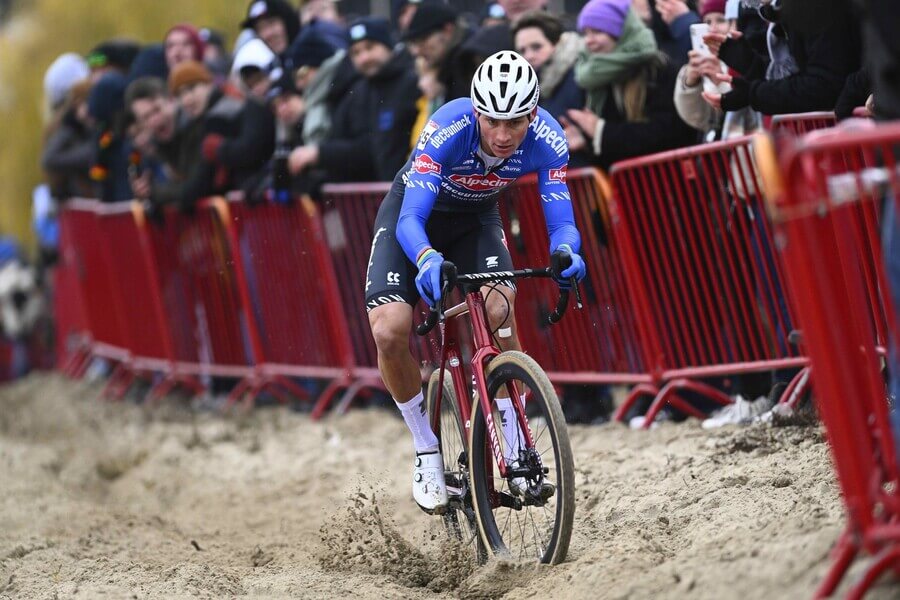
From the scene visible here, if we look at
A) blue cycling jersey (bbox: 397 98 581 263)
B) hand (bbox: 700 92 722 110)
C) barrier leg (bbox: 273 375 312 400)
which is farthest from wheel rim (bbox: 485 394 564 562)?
barrier leg (bbox: 273 375 312 400)

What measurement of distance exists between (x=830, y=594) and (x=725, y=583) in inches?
20.8

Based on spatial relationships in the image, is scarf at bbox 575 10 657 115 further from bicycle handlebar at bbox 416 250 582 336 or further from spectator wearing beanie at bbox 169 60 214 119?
spectator wearing beanie at bbox 169 60 214 119

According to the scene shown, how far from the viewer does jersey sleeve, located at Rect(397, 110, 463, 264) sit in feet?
21.0

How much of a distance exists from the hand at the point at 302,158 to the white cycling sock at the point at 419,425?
14.7ft

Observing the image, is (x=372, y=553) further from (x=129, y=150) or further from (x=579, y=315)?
(x=129, y=150)

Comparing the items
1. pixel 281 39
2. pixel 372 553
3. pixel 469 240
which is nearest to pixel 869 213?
pixel 469 240

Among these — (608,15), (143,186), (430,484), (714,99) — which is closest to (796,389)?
(714,99)

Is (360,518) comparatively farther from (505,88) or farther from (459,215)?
(505,88)

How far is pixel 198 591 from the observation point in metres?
6.29

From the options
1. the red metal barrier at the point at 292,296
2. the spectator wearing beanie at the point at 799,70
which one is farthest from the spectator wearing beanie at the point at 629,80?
the red metal barrier at the point at 292,296

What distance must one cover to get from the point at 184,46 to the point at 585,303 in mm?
6123

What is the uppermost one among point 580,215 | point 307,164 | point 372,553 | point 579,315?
point 307,164

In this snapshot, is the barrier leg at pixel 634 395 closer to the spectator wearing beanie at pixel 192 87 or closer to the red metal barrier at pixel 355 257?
the red metal barrier at pixel 355 257

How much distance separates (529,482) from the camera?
19.8ft
